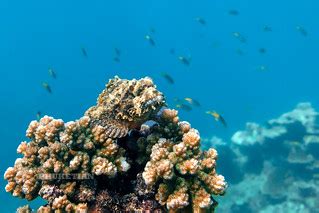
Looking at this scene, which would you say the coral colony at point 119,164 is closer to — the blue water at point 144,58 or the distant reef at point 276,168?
the distant reef at point 276,168

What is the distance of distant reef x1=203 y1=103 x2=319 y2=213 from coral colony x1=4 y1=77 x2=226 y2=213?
13381mm

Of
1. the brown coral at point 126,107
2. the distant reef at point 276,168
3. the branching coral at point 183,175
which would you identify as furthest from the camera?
the distant reef at point 276,168

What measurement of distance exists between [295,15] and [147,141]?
154 m

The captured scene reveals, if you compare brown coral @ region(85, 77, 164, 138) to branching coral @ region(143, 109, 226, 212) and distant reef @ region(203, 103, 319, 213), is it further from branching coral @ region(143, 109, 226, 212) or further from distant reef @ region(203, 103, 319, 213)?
distant reef @ region(203, 103, 319, 213)

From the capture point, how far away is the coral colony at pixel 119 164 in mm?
3453

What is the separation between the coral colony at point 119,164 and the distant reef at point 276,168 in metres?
13.4

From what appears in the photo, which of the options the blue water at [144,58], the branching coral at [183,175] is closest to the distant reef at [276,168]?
the branching coral at [183,175]

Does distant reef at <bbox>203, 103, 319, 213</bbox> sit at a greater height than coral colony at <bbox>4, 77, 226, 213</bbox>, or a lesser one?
greater

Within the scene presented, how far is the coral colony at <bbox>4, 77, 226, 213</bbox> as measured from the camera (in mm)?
3453

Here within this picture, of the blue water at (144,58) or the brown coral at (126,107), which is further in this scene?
the blue water at (144,58)

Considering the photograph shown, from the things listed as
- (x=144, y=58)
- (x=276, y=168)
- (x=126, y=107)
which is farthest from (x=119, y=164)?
(x=144, y=58)

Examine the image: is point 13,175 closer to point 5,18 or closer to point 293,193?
point 293,193

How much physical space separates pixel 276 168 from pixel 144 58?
79.7m

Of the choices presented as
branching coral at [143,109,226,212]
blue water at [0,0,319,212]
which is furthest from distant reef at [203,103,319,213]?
blue water at [0,0,319,212]
